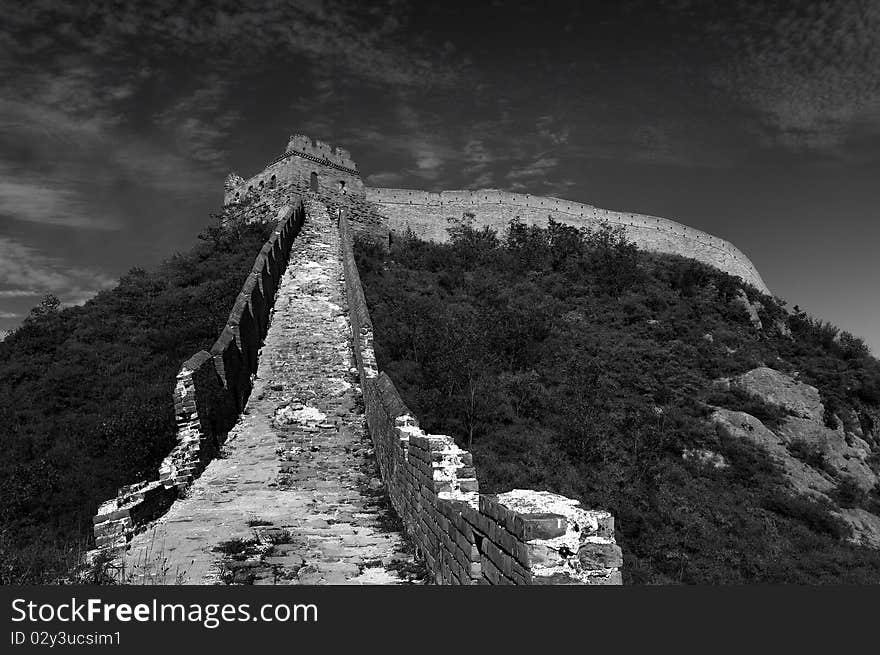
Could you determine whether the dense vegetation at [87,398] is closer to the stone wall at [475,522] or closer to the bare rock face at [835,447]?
the stone wall at [475,522]

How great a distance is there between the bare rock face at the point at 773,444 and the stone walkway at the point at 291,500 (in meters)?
10.7

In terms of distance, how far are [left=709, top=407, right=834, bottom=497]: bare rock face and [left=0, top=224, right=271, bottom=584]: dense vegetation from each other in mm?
13945

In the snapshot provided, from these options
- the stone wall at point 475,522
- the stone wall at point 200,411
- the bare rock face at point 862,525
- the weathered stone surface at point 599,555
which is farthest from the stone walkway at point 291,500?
the bare rock face at point 862,525

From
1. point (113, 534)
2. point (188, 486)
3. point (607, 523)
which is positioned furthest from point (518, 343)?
point (607, 523)

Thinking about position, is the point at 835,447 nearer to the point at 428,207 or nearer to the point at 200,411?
A: the point at 200,411

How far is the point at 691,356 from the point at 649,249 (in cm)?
2147

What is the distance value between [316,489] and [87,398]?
22.0 ft

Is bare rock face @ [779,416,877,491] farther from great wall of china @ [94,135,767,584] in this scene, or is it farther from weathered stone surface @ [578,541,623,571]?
weathered stone surface @ [578,541,623,571]

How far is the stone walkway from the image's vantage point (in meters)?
4.79

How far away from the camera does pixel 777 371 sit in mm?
18391

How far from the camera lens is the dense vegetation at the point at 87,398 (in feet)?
22.2

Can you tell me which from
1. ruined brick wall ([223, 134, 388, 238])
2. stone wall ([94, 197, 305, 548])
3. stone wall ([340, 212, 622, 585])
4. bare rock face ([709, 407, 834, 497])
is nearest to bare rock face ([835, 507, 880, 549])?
bare rock face ([709, 407, 834, 497])

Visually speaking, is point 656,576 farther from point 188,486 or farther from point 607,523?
point 188,486

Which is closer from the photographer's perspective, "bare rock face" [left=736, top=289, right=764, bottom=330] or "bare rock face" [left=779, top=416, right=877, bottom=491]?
"bare rock face" [left=779, top=416, right=877, bottom=491]
